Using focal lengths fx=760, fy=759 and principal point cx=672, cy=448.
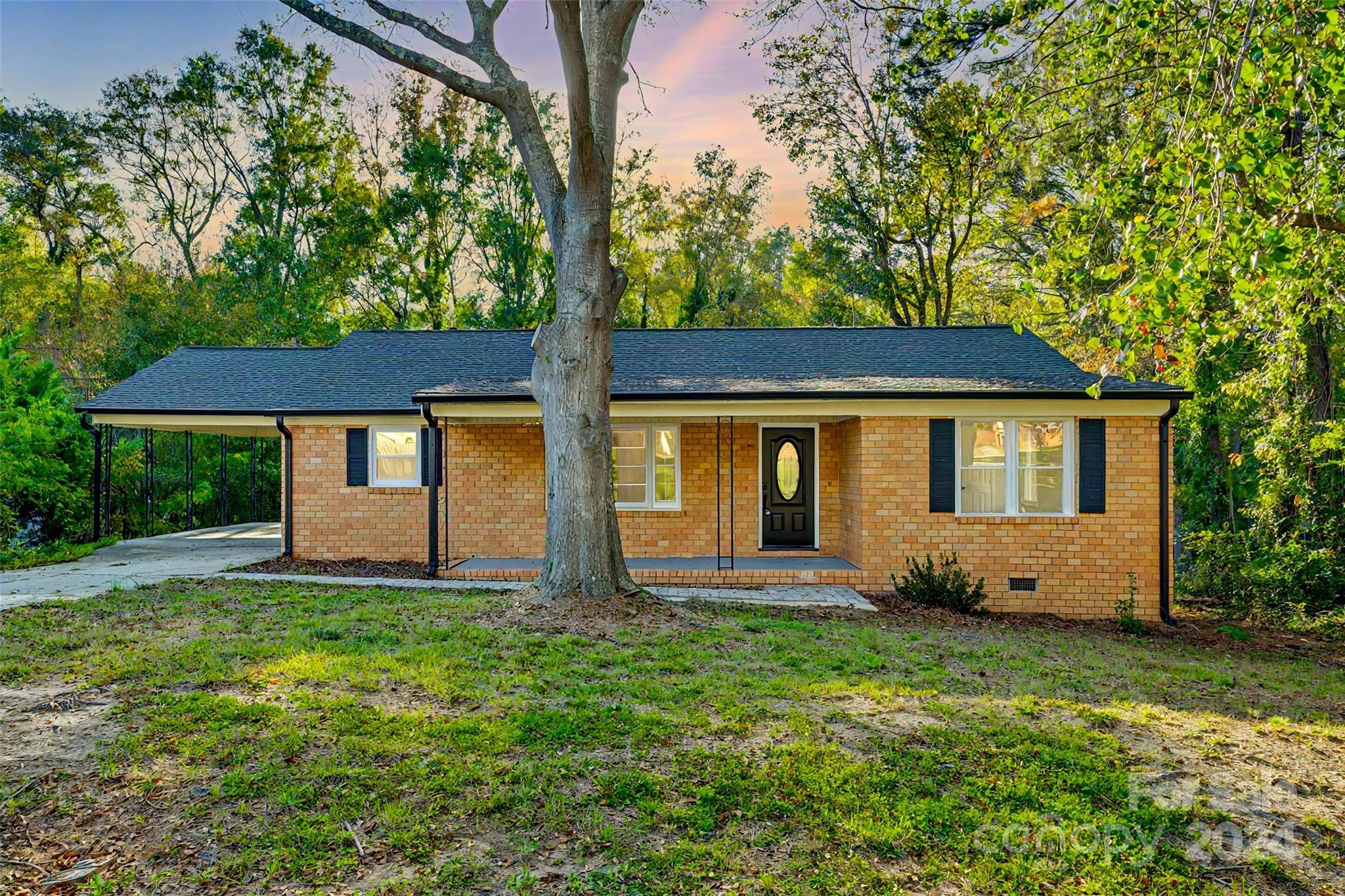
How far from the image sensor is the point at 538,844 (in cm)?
354

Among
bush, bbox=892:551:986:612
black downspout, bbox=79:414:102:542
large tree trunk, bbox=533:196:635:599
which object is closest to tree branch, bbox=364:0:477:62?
large tree trunk, bbox=533:196:635:599

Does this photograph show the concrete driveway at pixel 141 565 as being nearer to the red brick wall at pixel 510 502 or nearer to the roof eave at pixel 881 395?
the red brick wall at pixel 510 502

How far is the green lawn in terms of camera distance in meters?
3.39

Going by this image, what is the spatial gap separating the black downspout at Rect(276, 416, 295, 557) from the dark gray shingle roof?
0.63 metres

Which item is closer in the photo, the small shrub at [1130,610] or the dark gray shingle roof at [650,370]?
the small shrub at [1130,610]

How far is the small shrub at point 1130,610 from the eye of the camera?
32.7ft

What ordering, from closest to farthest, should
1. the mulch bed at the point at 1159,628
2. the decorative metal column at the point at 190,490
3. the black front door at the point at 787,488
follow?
the mulch bed at the point at 1159,628 → the black front door at the point at 787,488 → the decorative metal column at the point at 190,490

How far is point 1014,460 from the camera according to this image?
10.8 meters

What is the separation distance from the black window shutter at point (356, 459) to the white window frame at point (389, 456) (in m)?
0.06

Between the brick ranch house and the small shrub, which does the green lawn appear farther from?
the brick ranch house

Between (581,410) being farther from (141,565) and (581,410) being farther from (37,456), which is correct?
(37,456)

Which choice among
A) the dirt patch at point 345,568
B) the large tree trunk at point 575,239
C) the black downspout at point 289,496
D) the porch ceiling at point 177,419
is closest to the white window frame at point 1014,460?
the large tree trunk at point 575,239

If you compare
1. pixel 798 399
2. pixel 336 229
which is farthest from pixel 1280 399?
pixel 336 229

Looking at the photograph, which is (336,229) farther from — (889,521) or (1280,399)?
(1280,399)
